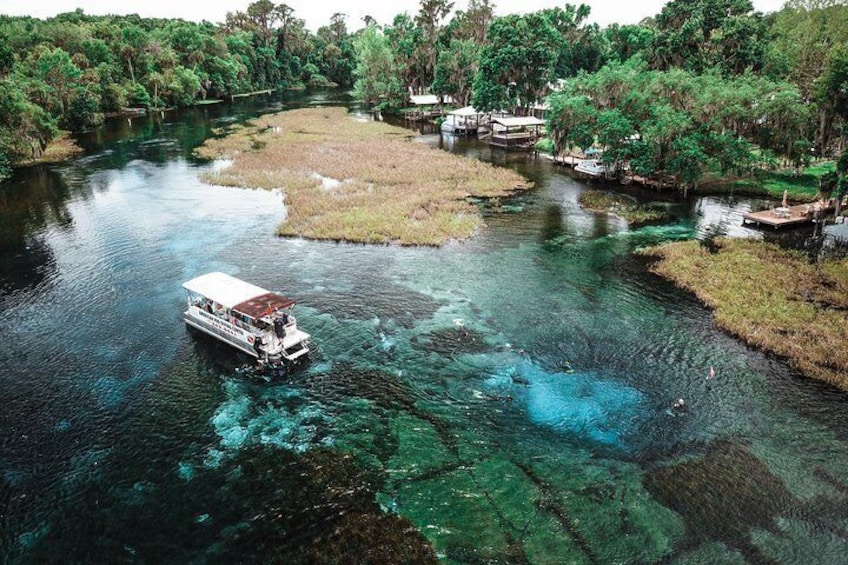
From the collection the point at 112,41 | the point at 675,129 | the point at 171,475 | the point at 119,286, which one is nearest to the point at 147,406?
the point at 171,475

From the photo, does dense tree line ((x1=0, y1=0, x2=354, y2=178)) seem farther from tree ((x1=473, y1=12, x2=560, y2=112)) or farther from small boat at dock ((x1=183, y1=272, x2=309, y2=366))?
tree ((x1=473, y1=12, x2=560, y2=112))

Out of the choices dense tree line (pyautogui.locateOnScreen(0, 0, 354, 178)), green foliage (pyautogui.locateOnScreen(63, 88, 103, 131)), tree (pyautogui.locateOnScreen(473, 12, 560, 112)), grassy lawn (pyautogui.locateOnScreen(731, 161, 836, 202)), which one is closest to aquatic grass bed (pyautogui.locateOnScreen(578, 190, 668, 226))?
grassy lawn (pyautogui.locateOnScreen(731, 161, 836, 202))

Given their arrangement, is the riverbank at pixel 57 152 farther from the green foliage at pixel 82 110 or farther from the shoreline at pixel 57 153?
the green foliage at pixel 82 110

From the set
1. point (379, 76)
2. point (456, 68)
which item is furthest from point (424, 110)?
point (456, 68)

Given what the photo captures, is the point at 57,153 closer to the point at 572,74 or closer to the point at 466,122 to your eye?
the point at 466,122

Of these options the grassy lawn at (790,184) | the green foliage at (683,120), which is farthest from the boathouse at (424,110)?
the grassy lawn at (790,184)
